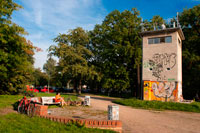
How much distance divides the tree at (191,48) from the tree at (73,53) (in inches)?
655

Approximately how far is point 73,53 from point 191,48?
2120 cm

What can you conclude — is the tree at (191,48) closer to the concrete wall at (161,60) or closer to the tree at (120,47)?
the tree at (120,47)

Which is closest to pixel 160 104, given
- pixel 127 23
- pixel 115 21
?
pixel 127 23

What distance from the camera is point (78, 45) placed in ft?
117

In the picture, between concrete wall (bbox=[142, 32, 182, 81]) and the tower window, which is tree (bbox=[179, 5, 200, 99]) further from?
the tower window

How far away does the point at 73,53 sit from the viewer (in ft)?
111

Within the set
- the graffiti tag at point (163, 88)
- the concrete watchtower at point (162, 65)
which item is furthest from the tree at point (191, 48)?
the graffiti tag at point (163, 88)

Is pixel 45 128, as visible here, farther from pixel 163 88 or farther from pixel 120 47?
pixel 120 47

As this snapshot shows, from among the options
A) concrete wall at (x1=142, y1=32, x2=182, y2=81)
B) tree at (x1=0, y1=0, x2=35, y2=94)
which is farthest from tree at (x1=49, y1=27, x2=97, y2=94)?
tree at (x1=0, y1=0, x2=35, y2=94)

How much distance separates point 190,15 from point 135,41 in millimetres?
10480

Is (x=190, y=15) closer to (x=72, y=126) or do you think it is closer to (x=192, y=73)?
(x=192, y=73)

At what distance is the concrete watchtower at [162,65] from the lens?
18.4 meters

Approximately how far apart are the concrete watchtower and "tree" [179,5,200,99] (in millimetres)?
11530

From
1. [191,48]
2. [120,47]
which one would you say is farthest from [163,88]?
[191,48]
